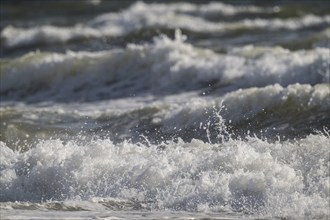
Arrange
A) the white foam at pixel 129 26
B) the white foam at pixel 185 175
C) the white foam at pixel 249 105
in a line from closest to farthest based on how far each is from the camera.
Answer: the white foam at pixel 185 175
the white foam at pixel 249 105
the white foam at pixel 129 26

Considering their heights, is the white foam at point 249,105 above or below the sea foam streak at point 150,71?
below

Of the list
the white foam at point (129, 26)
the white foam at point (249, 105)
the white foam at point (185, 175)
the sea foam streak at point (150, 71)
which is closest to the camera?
the white foam at point (185, 175)

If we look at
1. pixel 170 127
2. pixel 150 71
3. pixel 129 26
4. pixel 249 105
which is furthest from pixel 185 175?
pixel 129 26

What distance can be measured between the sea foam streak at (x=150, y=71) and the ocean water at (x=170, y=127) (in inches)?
1.4

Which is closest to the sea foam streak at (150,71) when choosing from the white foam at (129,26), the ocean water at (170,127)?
the ocean water at (170,127)

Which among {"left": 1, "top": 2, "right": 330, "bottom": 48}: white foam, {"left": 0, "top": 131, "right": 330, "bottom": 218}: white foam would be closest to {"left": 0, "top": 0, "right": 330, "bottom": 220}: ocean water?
{"left": 0, "top": 131, "right": 330, "bottom": 218}: white foam

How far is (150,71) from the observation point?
17891 millimetres

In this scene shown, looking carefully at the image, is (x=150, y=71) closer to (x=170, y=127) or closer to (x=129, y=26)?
(x=170, y=127)

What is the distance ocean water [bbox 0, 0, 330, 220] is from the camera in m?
8.79

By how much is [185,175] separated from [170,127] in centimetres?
338

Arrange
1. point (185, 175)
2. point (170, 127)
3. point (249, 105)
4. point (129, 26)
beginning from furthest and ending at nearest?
point (129, 26) → point (249, 105) → point (170, 127) → point (185, 175)

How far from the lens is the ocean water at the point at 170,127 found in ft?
28.8

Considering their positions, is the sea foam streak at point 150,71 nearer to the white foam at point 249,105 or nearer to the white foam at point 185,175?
the white foam at point 249,105

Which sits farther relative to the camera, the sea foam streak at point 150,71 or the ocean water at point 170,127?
the sea foam streak at point 150,71
